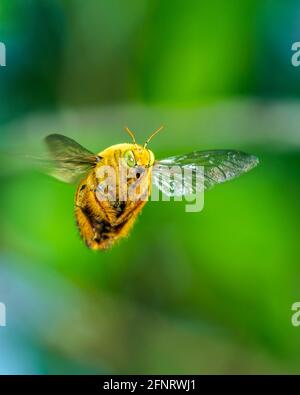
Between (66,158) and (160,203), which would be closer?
(66,158)

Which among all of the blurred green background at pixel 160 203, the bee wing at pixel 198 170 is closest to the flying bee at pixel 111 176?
the bee wing at pixel 198 170

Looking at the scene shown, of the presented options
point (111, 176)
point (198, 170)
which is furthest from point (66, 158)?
point (198, 170)

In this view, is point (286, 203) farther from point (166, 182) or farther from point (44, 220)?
point (44, 220)

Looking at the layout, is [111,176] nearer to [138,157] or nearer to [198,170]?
[138,157]

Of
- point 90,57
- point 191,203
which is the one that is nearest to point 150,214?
point 191,203

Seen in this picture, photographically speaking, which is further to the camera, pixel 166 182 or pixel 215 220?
pixel 215 220
